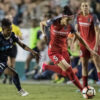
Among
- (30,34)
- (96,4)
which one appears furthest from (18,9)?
(96,4)

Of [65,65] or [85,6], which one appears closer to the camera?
[65,65]

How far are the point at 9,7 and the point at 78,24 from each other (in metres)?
6.88

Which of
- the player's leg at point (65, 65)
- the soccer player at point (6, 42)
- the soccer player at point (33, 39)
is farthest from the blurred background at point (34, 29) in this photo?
the soccer player at point (6, 42)

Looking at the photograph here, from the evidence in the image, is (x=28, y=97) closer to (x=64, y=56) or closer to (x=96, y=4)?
(x=64, y=56)

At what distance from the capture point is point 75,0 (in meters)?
16.9

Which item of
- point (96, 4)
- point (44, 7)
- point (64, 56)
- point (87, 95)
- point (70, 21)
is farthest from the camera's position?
point (44, 7)

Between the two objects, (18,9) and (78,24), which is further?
(18,9)

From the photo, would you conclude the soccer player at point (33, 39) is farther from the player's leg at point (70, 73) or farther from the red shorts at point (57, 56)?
the player's leg at point (70, 73)

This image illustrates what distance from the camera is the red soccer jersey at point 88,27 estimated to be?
1149 cm

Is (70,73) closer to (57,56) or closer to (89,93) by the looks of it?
(57,56)

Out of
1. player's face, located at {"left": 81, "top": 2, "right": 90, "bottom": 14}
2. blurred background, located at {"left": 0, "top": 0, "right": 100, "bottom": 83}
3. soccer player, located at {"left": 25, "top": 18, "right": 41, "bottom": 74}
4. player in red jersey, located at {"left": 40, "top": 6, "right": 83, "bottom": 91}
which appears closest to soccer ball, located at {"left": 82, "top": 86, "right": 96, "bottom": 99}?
player in red jersey, located at {"left": 40, "top": 6, "right": 83, "bottom": 91}

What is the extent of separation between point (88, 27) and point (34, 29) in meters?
5.56

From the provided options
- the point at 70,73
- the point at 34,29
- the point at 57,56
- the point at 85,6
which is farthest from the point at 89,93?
the point at 34,29

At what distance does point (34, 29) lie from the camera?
1688 centimetres
